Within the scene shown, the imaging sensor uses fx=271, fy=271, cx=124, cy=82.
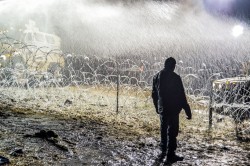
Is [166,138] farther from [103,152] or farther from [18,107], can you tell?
[18,107]

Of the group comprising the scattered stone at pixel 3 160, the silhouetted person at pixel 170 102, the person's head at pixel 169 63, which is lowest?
the scattered stone at pixel 3 160

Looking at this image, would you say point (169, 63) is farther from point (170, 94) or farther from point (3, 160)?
point (3, 160)

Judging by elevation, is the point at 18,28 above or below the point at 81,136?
above

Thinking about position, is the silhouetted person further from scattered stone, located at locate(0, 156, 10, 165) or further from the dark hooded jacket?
scattered stone, located at locate(0, 156, 10, 165)

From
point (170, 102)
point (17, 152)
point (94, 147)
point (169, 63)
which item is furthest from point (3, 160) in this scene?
point (169, 63)

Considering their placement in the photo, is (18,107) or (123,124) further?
(18,107)

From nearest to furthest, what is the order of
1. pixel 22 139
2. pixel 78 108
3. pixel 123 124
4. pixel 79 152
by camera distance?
pixel 79 152, pixel 22 139, pixel 123 124, pixel 78 108

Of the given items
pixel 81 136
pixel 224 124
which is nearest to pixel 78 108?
pixel 81 136

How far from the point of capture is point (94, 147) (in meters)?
5.39

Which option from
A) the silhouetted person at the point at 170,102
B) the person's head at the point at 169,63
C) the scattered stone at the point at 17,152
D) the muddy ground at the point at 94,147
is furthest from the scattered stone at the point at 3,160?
the person's head at the point at 169,63

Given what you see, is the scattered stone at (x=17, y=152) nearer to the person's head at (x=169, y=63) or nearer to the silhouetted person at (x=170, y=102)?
the silhouetted person at (x=170, y=102)

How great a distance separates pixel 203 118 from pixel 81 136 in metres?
4.39

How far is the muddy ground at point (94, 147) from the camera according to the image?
15.3 feet

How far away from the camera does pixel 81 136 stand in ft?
19.9
